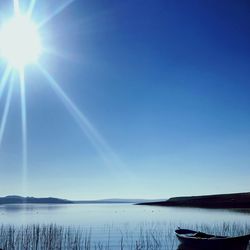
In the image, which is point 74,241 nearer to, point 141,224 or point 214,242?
point 214,242

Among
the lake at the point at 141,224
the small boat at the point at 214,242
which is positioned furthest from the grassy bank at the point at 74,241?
the small boat at the point at 214,242

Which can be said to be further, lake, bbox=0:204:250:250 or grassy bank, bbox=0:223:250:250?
lake, bbox=0:204:250:250

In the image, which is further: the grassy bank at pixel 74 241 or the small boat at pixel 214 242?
the grassy bank at pixel 74 241

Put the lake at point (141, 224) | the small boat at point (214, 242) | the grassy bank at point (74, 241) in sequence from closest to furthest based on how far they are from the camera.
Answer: the small boat at point (214, 242), the grassy bank at point (74, 241), the lake at point (141, 224)

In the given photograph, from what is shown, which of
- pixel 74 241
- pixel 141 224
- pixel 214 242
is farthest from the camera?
pixel 141 224

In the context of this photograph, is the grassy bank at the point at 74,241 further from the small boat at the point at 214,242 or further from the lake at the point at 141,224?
the small boat at the point at 214,242

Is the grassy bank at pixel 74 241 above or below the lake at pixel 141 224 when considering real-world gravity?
Result: below

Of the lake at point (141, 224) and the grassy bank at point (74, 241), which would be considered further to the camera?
the lake at point (141, 224)

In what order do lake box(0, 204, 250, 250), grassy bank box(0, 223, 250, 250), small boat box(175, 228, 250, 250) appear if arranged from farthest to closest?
1. lake box(0, 204, 250, 250)
2. grassy bank box(0, 223, 250, 250)
3. small boat box(175, 228, 250, 250)

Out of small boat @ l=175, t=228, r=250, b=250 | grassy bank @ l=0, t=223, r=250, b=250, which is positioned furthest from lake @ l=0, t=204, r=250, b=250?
small boat @ l=175, t=228, r=250, b=250

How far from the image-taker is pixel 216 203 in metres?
96.2

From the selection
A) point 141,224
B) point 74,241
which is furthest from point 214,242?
point 141,224

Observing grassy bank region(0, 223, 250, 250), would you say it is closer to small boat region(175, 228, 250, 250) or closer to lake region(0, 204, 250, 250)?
lake region(0, 204, 250, 250)

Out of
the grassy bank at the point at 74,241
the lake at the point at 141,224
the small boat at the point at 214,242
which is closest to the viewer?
the small boat at the point at 214,242
